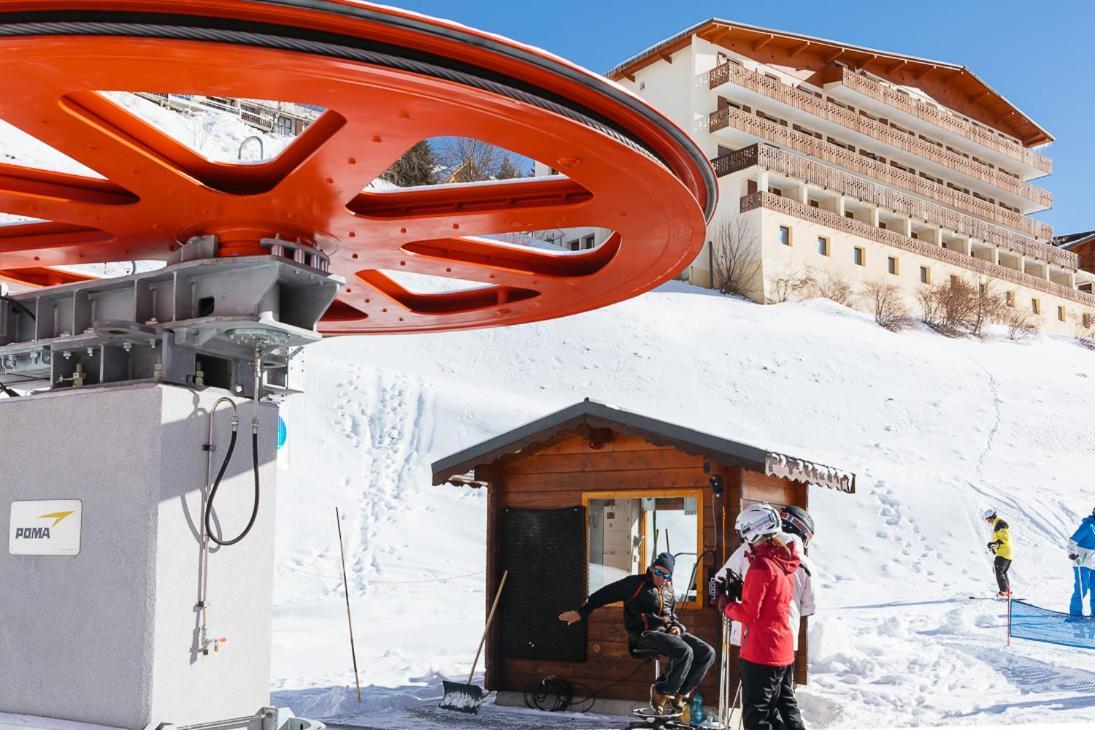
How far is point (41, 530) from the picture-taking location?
278 inches

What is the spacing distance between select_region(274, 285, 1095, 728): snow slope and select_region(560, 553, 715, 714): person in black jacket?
1435 mm

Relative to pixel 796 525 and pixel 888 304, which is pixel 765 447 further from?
pixel 888 304

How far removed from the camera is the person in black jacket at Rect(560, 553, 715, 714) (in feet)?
29.8

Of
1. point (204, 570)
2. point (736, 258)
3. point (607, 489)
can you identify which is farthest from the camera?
point (736, 258)

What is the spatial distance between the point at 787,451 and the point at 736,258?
21679mm

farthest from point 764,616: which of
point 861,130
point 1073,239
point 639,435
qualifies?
point 1073,239

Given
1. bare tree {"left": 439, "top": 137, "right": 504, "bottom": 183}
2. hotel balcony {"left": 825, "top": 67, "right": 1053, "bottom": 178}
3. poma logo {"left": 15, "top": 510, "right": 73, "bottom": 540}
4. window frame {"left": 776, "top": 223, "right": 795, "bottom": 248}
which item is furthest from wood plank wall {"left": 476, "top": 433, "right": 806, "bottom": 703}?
bare tree {"left": 439, "top": 137, "right": 504, "bottom": 183}

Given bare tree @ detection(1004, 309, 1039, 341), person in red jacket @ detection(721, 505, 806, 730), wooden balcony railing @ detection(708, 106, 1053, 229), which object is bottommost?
person in red jacket @ detection(721, 505, 806, 730)

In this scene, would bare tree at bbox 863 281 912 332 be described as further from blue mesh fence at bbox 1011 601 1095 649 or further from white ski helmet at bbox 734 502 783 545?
white ski helmet at bbox 734 502 783 545

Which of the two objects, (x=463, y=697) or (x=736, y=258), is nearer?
(x=463, y=697)

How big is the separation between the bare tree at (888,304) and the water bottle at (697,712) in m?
34.7

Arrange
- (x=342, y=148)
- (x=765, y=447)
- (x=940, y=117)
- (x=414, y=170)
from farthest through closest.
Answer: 1. (x=940, y=117)
2. (x=414, y=170)
3. (x=765, y=447)
4. (x=342, y=148)

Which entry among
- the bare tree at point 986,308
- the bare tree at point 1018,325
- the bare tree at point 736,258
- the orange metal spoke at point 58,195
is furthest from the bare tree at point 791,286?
the orange metal spoke at point 58,195

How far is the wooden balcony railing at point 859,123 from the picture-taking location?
151 feet
